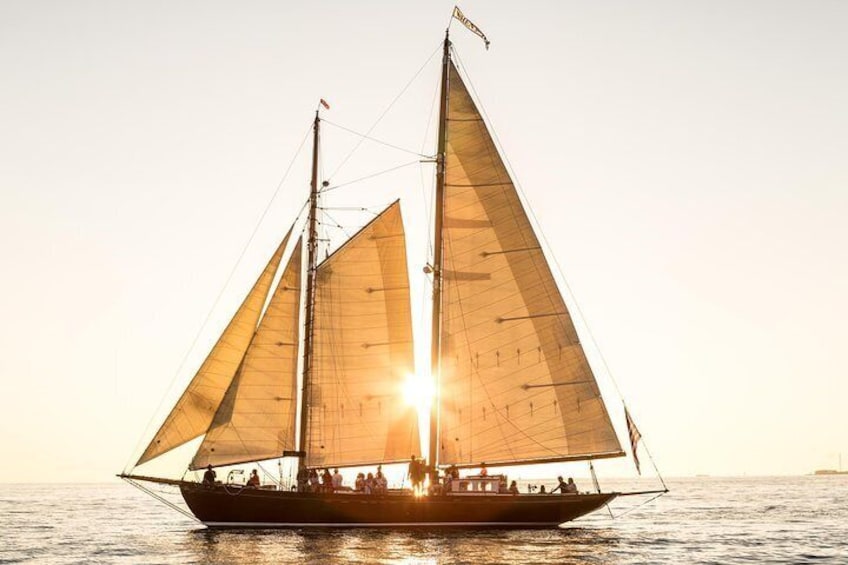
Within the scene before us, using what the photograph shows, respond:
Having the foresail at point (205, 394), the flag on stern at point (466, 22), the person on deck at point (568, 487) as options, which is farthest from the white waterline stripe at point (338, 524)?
the flag on stern at point (466, 22)

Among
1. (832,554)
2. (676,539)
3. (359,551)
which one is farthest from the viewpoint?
(676,539)

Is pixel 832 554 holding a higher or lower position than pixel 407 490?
lower

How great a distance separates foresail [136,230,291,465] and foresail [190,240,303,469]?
17.2 inches

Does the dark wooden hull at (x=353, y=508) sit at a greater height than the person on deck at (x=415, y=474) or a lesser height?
lesser

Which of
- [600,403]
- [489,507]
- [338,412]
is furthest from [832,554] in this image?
[338,412]

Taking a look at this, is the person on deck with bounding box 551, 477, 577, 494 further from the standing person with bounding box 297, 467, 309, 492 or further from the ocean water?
the standing person with bounding box 297, 467, 309, 492

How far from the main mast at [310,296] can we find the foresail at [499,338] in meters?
7.45

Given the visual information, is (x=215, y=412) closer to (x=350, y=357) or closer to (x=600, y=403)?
(x=350, y=357)

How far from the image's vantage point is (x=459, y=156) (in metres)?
53.7

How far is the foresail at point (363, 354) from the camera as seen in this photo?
53750mm

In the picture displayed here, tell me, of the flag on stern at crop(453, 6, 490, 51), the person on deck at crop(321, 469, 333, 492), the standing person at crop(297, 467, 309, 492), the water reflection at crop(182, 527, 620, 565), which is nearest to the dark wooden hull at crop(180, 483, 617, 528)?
the water reflection at crop(182, 527, 620, 565)

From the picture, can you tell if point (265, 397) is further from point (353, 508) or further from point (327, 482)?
point (353, 508)

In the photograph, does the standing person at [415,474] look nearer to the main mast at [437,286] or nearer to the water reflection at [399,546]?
the main mast at [437,286]

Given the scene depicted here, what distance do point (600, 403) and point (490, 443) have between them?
239 inches
